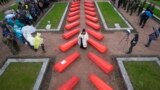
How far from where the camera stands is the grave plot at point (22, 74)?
9.15 m

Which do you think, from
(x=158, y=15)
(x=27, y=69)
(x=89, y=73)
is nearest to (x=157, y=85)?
(x=89, y=73)

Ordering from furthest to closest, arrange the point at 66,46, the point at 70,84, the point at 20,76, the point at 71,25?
the point at 71,25 < the point at 66,46 < the point at 20,76 < the point at 70,84

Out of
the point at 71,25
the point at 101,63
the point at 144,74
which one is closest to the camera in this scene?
the point at 144,74

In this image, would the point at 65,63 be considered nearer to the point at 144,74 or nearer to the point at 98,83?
the point at 98,83

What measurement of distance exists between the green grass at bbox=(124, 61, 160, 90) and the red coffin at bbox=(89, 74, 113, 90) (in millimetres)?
1598

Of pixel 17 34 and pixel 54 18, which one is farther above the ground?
pixel 17 34

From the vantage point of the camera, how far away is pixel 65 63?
10523 mm

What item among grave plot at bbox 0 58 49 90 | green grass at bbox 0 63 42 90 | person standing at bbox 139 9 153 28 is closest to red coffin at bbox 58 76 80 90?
grave plot at bbox 0 58 49 90

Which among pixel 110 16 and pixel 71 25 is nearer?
pixel 71 25

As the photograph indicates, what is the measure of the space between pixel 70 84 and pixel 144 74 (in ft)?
14.1

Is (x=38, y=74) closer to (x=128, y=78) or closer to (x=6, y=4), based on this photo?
(x=128, y=78)

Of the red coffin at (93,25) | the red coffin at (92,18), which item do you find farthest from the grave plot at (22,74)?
the red coffin at (92,18)

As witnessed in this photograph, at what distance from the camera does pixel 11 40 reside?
1145 centimetres

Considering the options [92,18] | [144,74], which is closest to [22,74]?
[144,74]
